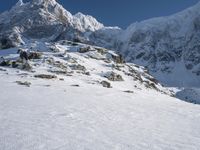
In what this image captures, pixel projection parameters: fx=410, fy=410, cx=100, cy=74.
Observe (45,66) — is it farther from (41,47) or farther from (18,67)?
(41,47)

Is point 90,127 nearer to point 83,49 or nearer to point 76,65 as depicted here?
point 76,65

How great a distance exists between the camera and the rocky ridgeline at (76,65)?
258ft

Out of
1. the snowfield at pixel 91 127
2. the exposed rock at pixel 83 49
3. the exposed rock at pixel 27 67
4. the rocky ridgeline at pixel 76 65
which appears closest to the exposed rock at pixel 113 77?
the rocky ridgeline at pixel 76 65

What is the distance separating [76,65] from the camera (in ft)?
300

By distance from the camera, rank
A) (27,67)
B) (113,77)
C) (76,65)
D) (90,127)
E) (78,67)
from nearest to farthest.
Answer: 1. (90,127)
2. (27,67)
3. (113,77)
4. (78,67)
5. (76,65)

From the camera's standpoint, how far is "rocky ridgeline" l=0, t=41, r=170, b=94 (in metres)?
78.5

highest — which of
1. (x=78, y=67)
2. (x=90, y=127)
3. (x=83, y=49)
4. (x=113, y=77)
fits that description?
(x=83, y=49)

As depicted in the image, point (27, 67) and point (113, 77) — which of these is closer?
point (27, 67)

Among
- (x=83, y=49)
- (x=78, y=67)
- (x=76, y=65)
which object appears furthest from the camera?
(x=83, y=49)

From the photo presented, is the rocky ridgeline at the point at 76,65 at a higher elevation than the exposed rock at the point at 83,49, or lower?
lower

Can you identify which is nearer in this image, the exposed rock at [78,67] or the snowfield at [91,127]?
the snowfield at [91,127]

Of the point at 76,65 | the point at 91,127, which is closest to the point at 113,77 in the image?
the point at 76,65

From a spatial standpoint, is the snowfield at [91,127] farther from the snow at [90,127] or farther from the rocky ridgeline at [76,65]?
the rocky ridgeline at [76,65]

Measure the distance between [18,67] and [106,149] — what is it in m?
65.7
